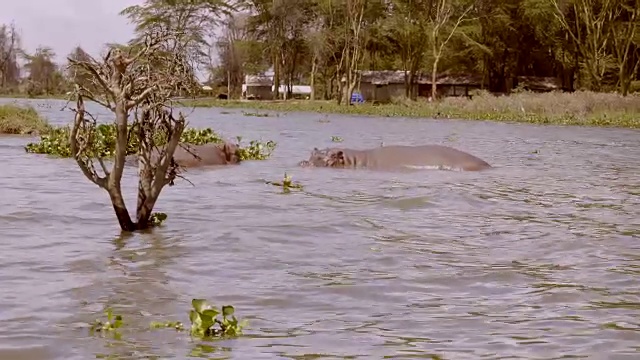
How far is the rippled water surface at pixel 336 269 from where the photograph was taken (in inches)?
189

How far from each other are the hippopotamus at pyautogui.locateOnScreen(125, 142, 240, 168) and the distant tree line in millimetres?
39762

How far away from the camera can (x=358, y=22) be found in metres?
59.2

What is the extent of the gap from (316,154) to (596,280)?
988 centimetres

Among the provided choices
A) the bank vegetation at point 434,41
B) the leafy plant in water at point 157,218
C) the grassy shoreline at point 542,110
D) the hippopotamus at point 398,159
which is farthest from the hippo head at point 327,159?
the bank vegetation at point 434,41

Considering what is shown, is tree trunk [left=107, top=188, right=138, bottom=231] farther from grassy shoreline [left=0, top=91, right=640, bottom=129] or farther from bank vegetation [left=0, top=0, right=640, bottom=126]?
bank vegetation [left=0, top=0, right=640, bottom=126]

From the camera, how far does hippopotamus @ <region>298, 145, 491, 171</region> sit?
15.4 m

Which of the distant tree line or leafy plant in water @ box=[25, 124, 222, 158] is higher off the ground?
the distant tree line

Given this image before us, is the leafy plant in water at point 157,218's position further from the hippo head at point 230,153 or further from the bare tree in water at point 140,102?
the hippo head at point 230,153

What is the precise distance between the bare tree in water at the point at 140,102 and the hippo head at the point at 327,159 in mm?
7558

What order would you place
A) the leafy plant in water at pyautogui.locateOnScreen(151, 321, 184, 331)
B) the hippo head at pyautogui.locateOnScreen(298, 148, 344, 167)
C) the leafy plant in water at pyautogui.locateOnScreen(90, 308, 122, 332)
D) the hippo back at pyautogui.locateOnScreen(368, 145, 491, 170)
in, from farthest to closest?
the hippo head at pyautogui.locateOnScreen(298, 148, 344, 167) < the hippo back at pyautogui.locateOnScreen(368, 145, 491, 170) < the leafy plant in water at pyautogui.locateOnScreen(151, 321, 184, 331) < the leafy plant in water at pyautogui.locateOnScreen(90, 308, 122, 332)

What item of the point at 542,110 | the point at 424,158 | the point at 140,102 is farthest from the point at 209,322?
the point at 542,110

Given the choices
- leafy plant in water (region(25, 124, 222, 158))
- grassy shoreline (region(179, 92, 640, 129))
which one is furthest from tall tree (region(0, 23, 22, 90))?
leafy plant in water (region(25, 124, 222, 158))

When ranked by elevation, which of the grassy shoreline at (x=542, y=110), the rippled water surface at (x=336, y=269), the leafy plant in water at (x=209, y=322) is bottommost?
the rippled water surface at (x=336, y=269)

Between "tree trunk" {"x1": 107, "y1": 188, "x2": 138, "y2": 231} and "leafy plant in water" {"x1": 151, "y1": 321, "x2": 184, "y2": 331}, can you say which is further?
"tree trunk" {"x1": 107, "y1": 188, "x2": 138, "y2": 231}
